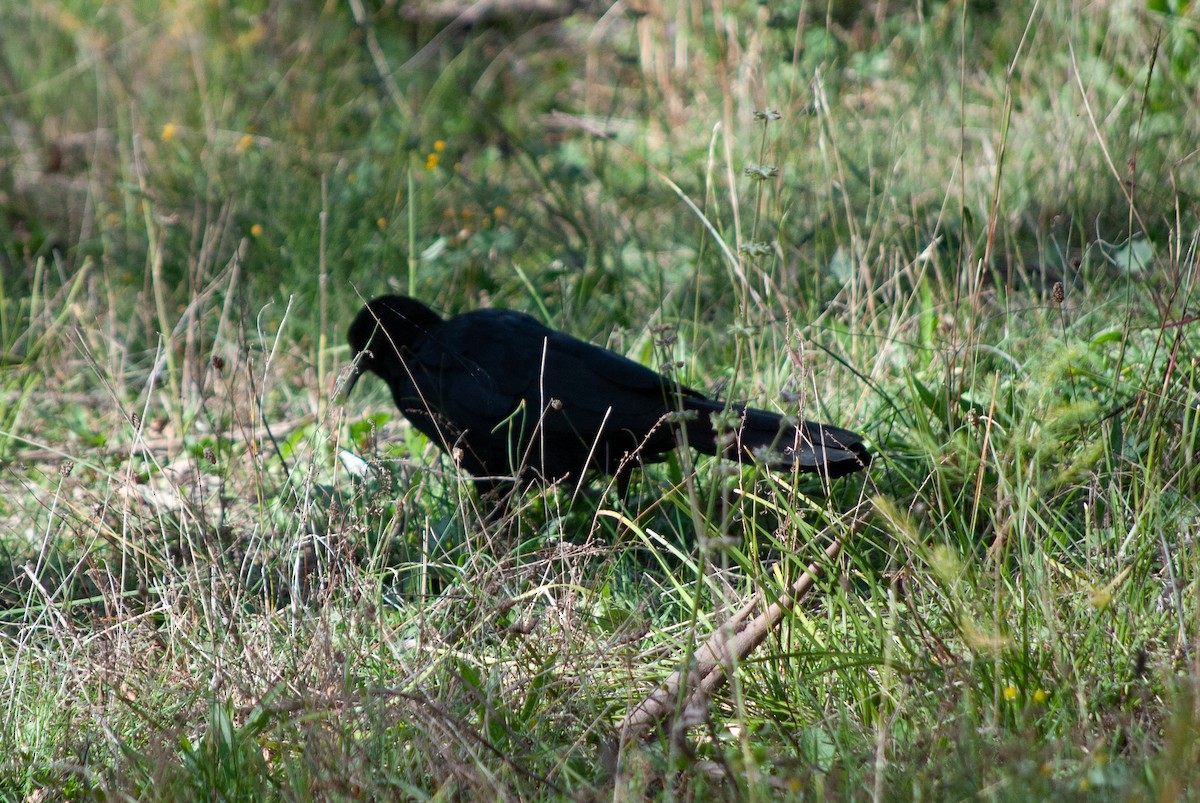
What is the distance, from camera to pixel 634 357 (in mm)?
4023

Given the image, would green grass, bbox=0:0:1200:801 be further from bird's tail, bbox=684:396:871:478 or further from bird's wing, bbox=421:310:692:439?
bird's wing, bbox=421:310:692:439

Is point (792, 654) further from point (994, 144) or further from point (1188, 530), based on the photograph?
point (994, 144)

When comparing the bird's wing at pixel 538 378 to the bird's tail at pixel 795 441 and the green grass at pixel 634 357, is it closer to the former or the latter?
the bird's tail at pixel 795 441

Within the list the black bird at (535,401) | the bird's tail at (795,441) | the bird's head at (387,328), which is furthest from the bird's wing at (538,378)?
the bird's head at (387,328)

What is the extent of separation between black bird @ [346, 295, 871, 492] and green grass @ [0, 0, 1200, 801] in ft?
0.56

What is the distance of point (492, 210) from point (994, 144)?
2.29 meters

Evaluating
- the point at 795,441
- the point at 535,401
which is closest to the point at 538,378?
the point at 535,401

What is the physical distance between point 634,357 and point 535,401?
0.83 metres

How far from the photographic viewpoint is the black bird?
306 cm

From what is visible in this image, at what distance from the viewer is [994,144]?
474cm

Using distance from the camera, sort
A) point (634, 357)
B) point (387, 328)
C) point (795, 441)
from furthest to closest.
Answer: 1. point (634, 357)
2. point (387, 328)
3. point (795, 441)

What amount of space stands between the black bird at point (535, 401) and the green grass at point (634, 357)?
0.17m

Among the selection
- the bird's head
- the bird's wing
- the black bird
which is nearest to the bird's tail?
the black bird

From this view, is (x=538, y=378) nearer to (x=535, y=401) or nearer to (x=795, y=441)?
(x=535, y=401)
